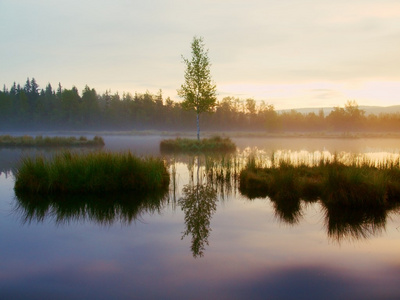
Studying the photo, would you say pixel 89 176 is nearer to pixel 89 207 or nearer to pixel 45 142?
pixel 89 207

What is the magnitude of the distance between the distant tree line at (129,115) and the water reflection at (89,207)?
75.3m

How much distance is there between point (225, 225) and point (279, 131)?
239ft

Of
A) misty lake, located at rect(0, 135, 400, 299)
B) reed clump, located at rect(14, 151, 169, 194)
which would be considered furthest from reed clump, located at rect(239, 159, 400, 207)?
reed clump, located at rect(14, 151, 169, 194)

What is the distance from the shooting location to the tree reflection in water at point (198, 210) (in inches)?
251

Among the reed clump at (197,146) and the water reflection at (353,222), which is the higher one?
the reed clump at (197,146)

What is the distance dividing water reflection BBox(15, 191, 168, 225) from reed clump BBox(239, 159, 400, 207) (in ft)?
11.4

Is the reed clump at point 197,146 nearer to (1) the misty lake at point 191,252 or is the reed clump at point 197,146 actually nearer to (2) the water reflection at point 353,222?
(1) the misty lake at point 191,252

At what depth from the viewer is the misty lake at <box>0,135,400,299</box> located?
450 centimetres

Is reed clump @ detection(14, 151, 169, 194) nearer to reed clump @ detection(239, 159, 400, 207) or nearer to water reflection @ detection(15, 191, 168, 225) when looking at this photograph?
water reflection @ detection(15, 191, 168, 225)

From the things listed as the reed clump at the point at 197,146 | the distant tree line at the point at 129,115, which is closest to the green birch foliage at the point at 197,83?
the reed clump at the point at 197,146

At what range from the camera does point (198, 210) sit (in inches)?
335

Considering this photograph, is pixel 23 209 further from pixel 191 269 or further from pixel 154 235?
pixel 191 269

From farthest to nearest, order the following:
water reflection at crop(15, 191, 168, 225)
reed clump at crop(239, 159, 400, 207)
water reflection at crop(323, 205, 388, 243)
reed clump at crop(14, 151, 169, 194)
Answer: reed clump at crop(14, 151, 169, 194), reed clump at crop(239, 159, 400, 207), water reflection at crop(15, 191, 168, 225), water reflection at crop(323, 205, 388, 243)

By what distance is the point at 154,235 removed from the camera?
6676 millimetres
